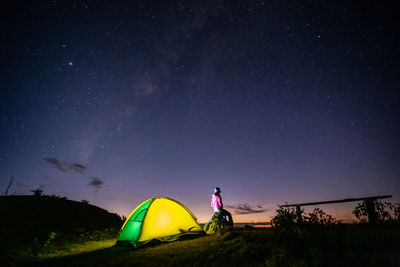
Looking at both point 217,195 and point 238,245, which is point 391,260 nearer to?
point 238,245

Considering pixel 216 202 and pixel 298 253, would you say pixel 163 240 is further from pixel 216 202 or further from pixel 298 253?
pixel 298 253

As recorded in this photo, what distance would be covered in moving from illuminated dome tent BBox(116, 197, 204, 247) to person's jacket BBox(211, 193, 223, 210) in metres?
1.12

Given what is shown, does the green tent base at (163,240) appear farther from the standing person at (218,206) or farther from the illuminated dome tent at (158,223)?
the standing person at (218,206)

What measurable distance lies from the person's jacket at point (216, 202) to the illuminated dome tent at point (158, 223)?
112 cm

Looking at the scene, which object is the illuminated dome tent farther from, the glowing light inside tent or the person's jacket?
the person's jacket

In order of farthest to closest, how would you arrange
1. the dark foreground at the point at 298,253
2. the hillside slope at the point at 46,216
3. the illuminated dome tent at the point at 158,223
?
the hillside slope at the point at 46,216
the illuminated dome tent at the point at 158,223
the dark foreground at the point at 298,253

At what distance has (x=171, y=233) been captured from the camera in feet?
26.6

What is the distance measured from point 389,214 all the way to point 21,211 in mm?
21598

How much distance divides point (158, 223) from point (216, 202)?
2.90 metres

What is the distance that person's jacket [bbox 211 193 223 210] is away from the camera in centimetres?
948

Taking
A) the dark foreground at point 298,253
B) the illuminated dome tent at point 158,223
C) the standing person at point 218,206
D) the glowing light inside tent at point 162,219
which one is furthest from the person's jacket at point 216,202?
the dark foreground at point 298,253

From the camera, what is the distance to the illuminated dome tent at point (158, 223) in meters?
7.74

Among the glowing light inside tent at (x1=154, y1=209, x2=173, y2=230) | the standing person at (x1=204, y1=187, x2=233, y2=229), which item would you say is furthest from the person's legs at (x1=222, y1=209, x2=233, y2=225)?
the glowing light inside tent at (x1=154, y1=209, x2=173, y2=230)

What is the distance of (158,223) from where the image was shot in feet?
26.7
